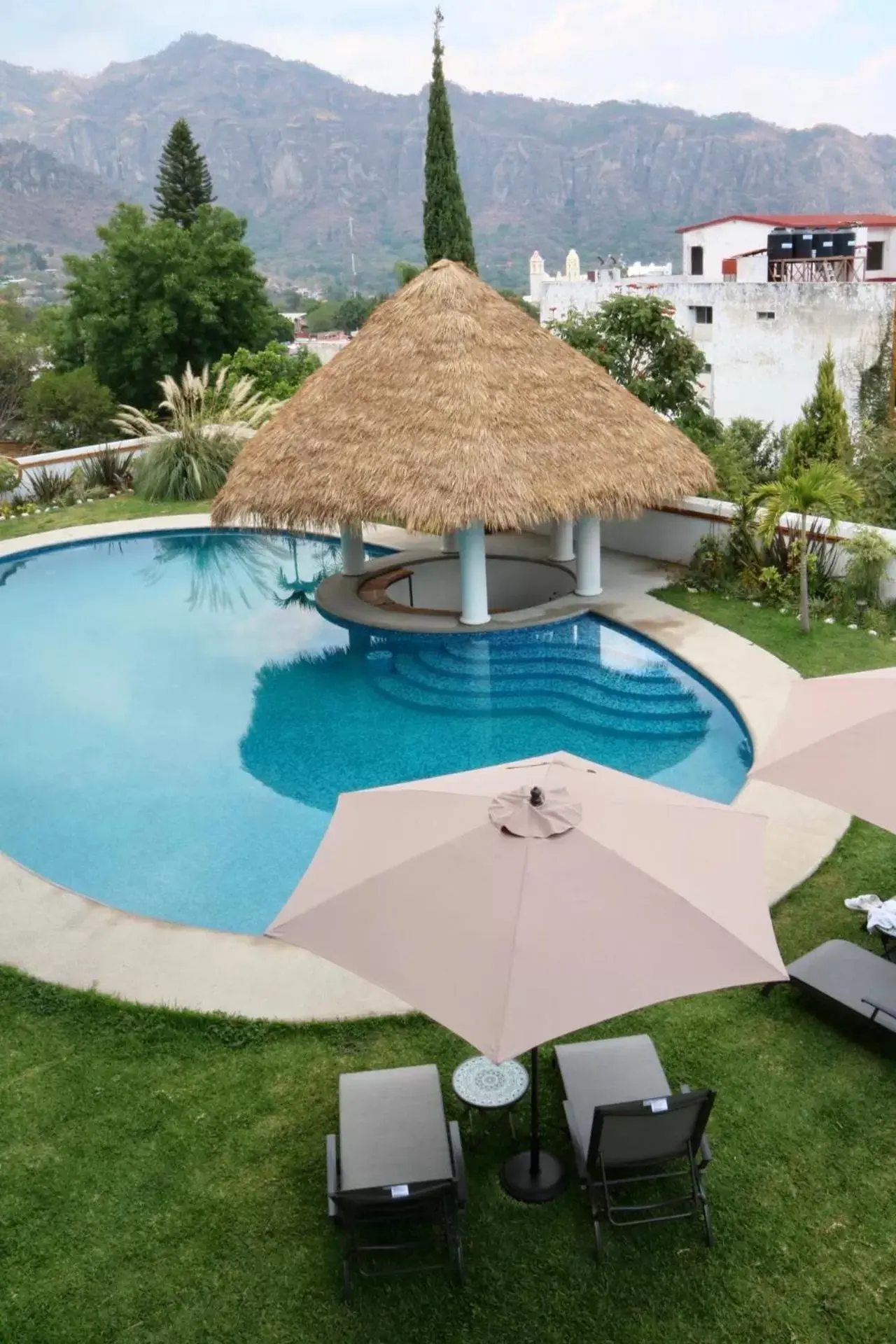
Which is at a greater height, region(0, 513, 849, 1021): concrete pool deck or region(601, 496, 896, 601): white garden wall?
region(601, 496, 896, 601): white garden wall

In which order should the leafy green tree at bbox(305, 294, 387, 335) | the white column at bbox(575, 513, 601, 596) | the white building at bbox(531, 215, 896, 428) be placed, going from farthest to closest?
the leafy green tree at bbox(305, 294, 387, 335)
the white building at bbox(531, 215, 896, 428)
the white column at bbox(575, 513, 601, 596)

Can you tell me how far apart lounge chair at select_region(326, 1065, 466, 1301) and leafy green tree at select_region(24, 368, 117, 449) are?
2261cm

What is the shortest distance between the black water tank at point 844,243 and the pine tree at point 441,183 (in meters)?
19.5

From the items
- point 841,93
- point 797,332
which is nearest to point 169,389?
point 797,332

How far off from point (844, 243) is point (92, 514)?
116ft

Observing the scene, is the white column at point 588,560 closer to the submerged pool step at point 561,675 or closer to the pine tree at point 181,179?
the submerged pool step at point 561,675

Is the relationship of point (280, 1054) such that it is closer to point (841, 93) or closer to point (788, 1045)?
point (788, 1045)

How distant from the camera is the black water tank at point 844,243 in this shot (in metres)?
44.0

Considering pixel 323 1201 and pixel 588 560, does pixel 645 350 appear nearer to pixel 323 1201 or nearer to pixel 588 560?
pixel 588 560

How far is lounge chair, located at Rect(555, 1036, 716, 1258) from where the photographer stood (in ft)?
15.8

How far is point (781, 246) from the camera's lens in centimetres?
4431

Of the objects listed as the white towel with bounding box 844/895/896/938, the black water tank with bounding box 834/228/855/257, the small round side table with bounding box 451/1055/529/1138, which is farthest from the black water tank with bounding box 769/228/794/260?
the small round side table with bounding box 451/1055/529/1138

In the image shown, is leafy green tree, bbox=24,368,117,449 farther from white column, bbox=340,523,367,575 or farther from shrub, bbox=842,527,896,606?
shrub, bbox=842,527,896,606

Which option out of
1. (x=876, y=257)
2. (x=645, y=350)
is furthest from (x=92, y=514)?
(x=876, y=257)
